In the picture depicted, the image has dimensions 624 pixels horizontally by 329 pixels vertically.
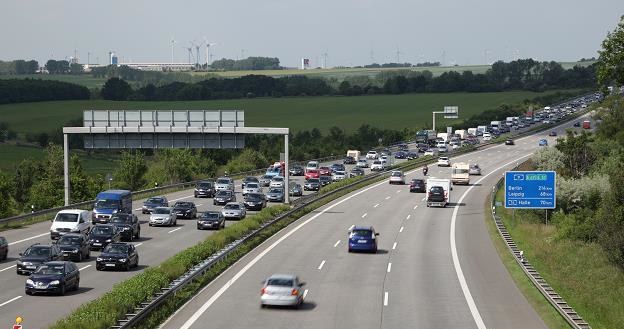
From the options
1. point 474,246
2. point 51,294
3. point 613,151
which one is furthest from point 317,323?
point 613,151

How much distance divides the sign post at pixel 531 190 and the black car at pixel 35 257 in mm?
30121

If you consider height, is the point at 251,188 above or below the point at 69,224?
below

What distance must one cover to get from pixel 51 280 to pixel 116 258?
6.84 m

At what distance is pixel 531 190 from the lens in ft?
198

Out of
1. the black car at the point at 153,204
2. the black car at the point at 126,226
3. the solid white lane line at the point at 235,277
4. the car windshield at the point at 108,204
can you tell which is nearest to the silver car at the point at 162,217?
the car windshield at the point at 108,204

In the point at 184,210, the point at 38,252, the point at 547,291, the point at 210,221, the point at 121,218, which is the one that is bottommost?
the point at 184,210

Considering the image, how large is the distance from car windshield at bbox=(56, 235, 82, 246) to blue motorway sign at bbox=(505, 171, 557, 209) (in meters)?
27.5

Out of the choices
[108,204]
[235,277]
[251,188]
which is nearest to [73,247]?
[235,277]

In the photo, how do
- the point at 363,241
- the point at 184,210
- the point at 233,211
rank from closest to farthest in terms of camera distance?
the point at 363,241 → the point at 233,211 → the point at 184,210

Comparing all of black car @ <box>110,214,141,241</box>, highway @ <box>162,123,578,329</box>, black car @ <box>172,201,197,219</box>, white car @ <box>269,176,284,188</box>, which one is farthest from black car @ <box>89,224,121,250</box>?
white car @ <box>269,176,284,188</box>

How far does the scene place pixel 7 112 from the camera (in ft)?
654

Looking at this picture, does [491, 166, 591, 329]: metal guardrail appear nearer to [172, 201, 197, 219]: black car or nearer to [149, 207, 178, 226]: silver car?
[149, 207, 178, 226]: silver car

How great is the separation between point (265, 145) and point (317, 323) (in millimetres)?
121036

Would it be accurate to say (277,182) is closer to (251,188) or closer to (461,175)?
(251,188)
